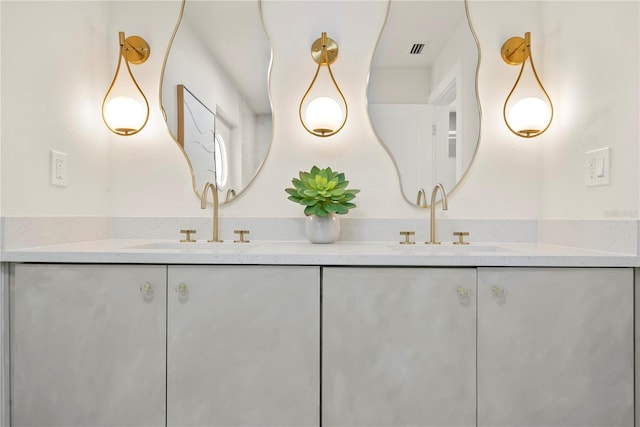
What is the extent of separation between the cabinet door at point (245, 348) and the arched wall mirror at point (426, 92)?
0.75m

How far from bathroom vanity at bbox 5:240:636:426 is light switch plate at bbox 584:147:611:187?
27 cm

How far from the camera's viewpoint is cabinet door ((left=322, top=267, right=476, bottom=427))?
3.79ft

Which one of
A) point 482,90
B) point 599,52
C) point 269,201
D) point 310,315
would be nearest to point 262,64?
point 269,201

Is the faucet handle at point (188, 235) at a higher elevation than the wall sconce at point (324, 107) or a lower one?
lower

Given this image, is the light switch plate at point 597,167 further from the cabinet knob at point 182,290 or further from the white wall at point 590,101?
the cabinet knob at point 182,290

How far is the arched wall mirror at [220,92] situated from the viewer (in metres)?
1.67

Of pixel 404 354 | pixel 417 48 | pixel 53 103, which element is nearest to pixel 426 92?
pixel 417 48

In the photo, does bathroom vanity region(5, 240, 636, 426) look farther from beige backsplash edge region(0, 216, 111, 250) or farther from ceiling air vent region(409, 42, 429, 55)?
ceiling air vent region(409, 42, 429, 55)

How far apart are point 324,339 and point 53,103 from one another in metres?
1.20

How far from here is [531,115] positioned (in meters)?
1.56

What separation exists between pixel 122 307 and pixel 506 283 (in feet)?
3.65

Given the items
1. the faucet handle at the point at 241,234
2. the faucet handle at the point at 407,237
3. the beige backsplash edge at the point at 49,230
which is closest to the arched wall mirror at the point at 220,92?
the faucet handle at the point at 241,234

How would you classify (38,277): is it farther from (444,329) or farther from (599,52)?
(599,52)

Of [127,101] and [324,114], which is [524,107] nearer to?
[324,114]
